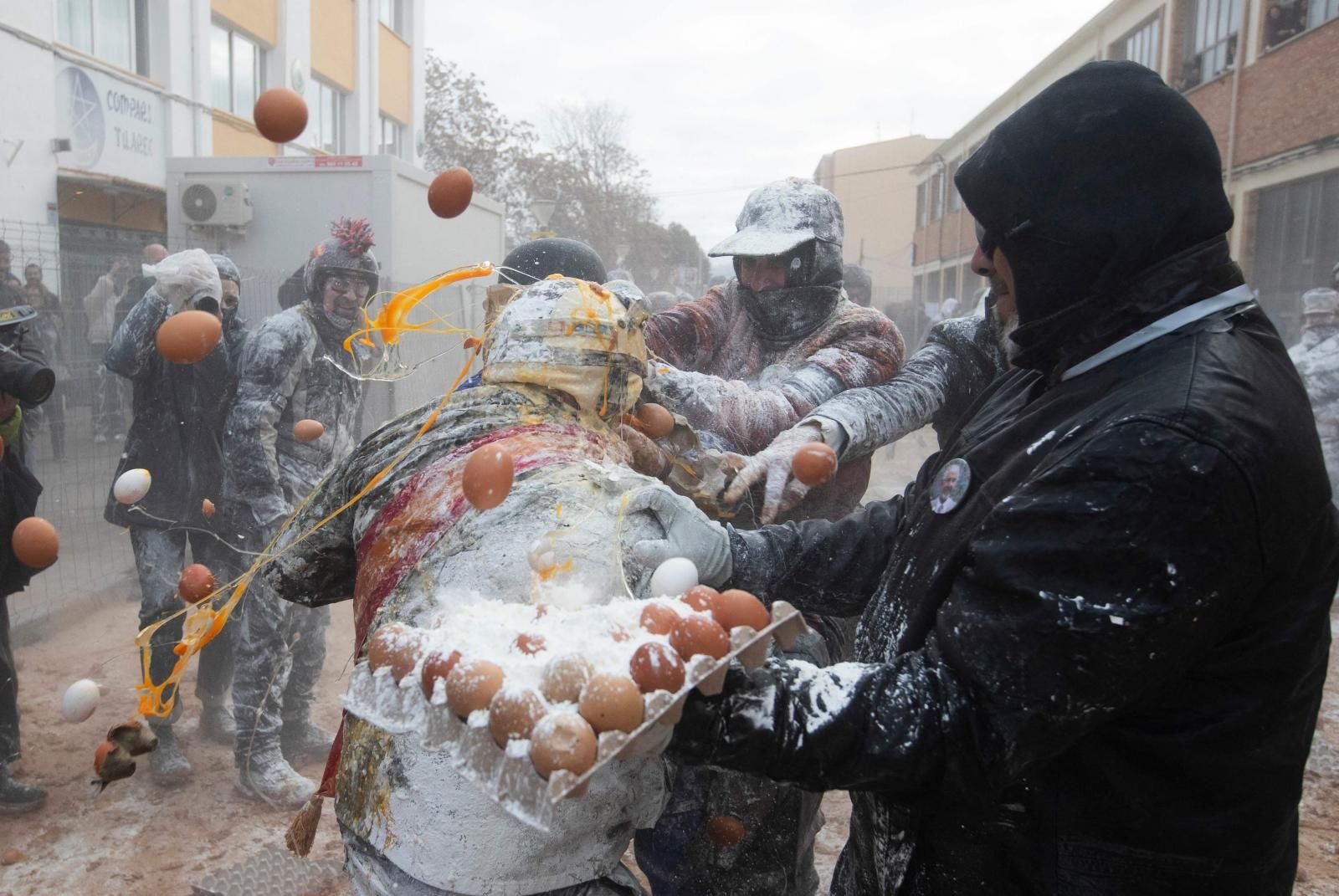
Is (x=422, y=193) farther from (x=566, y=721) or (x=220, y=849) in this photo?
(x=566, y=721)

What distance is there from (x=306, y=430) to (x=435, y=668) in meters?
3.47

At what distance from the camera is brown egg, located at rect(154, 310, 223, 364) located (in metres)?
2.96

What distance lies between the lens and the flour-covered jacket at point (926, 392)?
303 centimetres

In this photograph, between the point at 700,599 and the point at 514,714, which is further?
the point at 700,599

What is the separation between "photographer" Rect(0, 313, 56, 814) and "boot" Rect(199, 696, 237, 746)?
31.8 inches

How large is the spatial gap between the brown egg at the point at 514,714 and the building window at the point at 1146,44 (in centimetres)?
1974

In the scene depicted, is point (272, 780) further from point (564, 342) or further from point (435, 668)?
point (435, 668)

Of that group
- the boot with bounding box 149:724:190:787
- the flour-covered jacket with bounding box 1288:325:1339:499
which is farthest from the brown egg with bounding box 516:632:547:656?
the flour-covered jacket with bounding box 1288:325:1339:499

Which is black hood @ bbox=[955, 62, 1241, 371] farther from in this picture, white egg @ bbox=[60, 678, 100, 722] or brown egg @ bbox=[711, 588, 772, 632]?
white egg @ bbox=[60, 678, 100, 722]

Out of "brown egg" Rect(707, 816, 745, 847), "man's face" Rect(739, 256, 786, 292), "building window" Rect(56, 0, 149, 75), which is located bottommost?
"brown egg" Rect(707, 816, 745, 847)

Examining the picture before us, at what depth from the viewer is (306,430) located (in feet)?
14.9

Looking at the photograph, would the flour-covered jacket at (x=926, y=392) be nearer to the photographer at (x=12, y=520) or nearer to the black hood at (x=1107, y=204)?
the black hood at (x=1107, y=204)

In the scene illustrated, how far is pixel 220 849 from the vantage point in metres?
3.81

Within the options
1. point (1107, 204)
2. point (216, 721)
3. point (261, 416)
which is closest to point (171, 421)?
point (261, 416)
